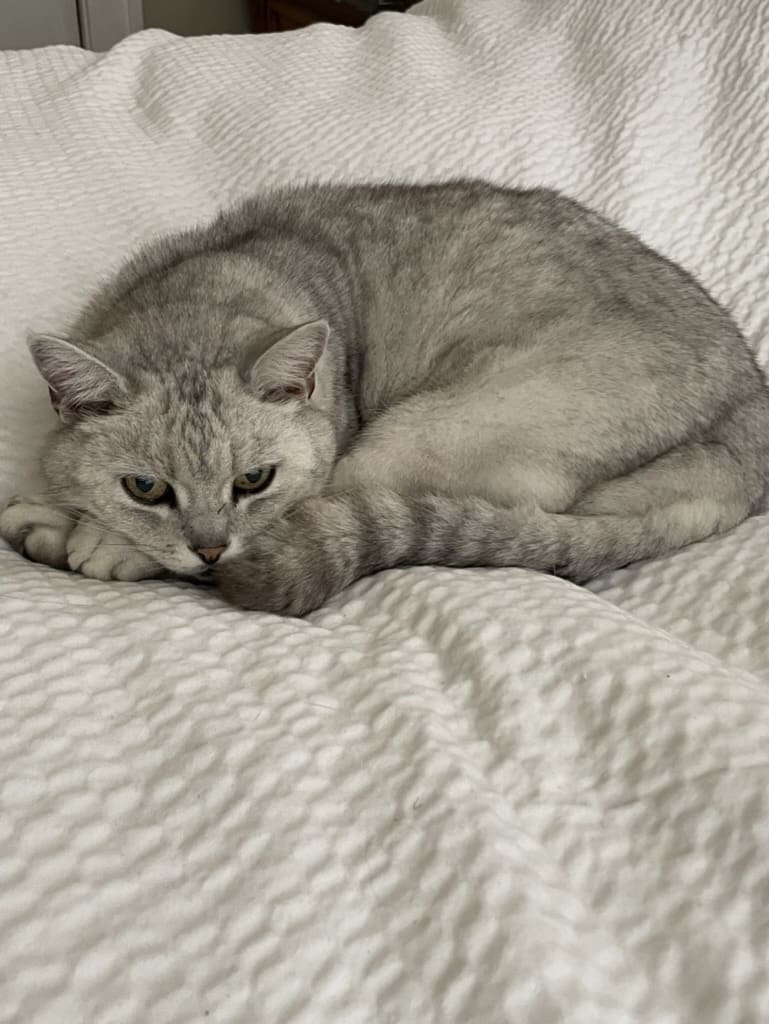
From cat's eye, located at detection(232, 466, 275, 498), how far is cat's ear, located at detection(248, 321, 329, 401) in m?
0.11

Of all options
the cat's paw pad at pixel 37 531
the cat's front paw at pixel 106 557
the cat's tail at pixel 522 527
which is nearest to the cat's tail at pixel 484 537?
the cat's tail at pixel 522 527

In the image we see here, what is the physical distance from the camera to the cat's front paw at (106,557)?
113cm

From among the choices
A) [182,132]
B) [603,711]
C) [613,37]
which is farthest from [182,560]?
[613,37]

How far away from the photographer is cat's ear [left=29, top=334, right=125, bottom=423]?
1.13 m

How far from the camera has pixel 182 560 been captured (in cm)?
115

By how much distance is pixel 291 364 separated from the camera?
1.26 meters

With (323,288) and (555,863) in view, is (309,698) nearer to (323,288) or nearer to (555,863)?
(555,863)

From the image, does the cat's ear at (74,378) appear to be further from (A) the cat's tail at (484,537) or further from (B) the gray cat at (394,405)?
(A) the cat's tail at (484,537)

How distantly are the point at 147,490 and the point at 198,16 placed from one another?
4627mm

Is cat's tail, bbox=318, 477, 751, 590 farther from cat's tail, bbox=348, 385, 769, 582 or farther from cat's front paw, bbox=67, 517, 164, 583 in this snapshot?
cat's front paw, bbox=67, 517, 164, 583

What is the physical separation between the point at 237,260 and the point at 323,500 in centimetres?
54

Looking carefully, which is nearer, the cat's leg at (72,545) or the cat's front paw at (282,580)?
the cat's front paw at (282,580)

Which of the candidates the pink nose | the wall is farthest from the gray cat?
the wall

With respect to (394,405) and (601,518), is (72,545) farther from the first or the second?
(601,518)
